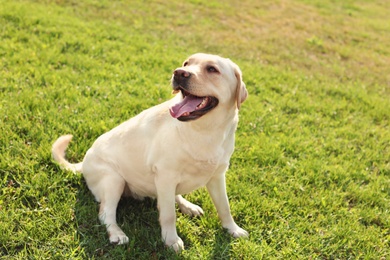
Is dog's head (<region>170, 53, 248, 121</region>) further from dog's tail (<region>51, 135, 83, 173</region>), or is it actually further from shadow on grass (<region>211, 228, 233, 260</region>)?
dog's tail (<region>51, 135, 83, 173</region>)

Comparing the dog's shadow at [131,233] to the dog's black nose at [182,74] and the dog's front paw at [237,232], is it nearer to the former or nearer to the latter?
the dog's front paw at [237,232]

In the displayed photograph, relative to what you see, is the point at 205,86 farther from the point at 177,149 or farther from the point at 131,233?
the point at 131,233

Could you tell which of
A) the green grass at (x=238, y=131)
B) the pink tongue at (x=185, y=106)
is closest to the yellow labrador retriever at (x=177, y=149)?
the pink tongue at (x=185, y=106)

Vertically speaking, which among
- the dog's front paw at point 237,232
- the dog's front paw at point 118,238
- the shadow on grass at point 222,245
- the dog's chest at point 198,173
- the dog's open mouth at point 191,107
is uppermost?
the dog's open mouth at point 191,107

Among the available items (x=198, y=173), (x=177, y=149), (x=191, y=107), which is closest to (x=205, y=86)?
(x=191, y=107)

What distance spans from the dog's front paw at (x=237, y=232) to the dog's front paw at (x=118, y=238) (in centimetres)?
93

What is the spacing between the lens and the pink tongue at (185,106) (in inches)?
111

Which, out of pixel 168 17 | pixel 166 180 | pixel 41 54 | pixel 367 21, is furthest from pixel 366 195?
pixel 367 21

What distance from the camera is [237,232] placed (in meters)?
3.49

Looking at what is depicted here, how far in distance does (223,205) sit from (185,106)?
1.06m

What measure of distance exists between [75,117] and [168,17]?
18.6 feet

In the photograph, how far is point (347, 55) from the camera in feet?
30.7

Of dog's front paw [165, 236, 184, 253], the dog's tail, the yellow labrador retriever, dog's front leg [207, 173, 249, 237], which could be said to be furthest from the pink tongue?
the dog's tail

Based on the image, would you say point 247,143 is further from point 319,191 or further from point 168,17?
point 168,17
